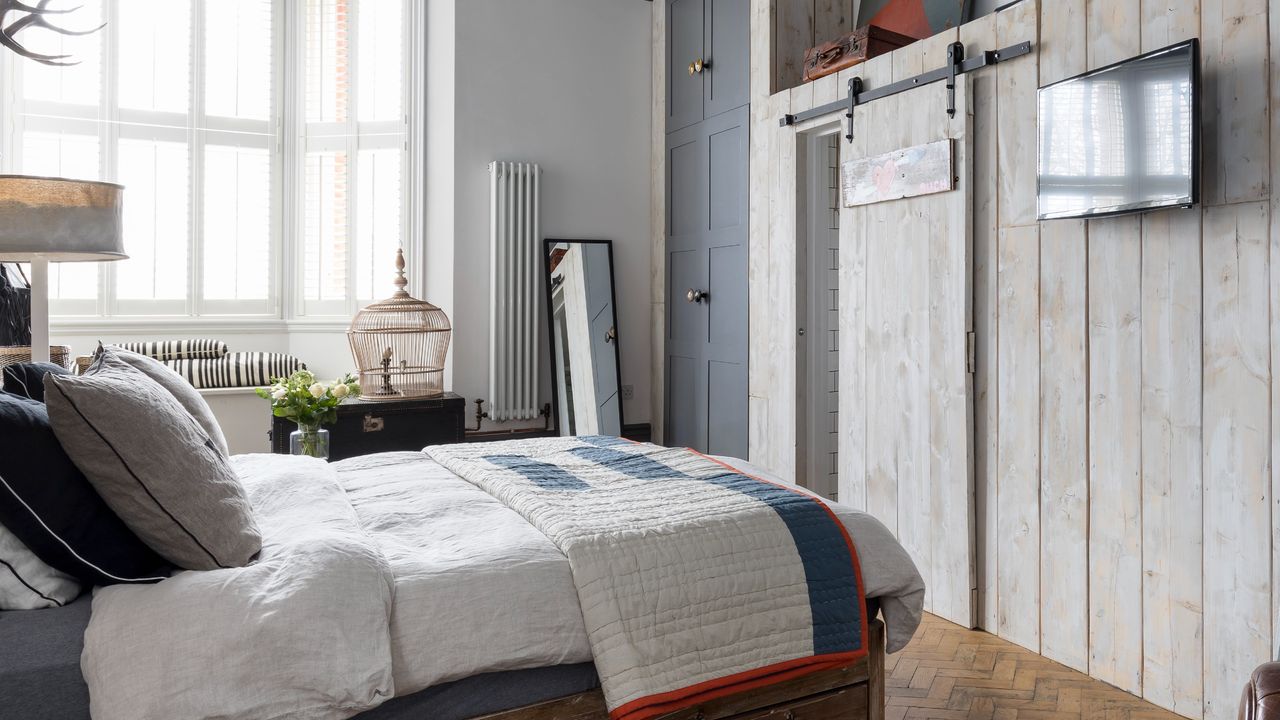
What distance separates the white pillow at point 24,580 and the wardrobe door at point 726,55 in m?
3.70

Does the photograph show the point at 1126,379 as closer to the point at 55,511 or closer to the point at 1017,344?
the point at 1017,344

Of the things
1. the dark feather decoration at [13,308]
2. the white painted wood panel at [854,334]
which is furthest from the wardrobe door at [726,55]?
the dark feather decoration at [13,308]

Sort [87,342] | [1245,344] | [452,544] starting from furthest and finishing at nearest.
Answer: [87,342]
[1245,344]
[452,544]

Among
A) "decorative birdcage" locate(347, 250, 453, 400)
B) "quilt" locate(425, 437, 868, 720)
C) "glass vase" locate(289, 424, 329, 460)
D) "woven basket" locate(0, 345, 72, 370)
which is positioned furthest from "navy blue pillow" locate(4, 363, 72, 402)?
"decorative birdcage" locate(347, 250, 453, 400)

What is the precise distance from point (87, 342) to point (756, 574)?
4563 millimetres

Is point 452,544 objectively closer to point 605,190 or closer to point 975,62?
point 975,62

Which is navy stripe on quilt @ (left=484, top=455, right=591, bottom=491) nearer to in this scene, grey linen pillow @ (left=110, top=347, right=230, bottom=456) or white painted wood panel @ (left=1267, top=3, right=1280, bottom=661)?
grey linen pillow @ (left=110, top=347, right=230, bottom=456)

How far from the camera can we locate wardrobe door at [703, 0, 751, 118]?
173 inches

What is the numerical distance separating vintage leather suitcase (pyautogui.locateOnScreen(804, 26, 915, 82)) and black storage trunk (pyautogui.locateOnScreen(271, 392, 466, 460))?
2360mm

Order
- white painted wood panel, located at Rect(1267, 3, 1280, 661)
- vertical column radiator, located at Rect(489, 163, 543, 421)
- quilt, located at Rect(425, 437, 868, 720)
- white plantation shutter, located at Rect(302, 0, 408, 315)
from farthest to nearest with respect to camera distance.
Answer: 1. white plantation shutter, located at Rect(302, 0, 408, 315)
2. vertical column radiator, located at Rect(489, 163, 543, 421)
3. white painted wood panel, located at Rect(1267, 3, 1280, 661)
4. quilt, located at Rect(425, 437, 868, 720)

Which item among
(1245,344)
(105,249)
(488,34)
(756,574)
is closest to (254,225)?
(488,34)

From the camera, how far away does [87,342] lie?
4875 millimetres

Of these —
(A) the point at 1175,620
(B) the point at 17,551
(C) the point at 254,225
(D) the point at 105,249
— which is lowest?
(A) the point at 1175,620

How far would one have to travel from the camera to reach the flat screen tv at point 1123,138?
2.22 m
